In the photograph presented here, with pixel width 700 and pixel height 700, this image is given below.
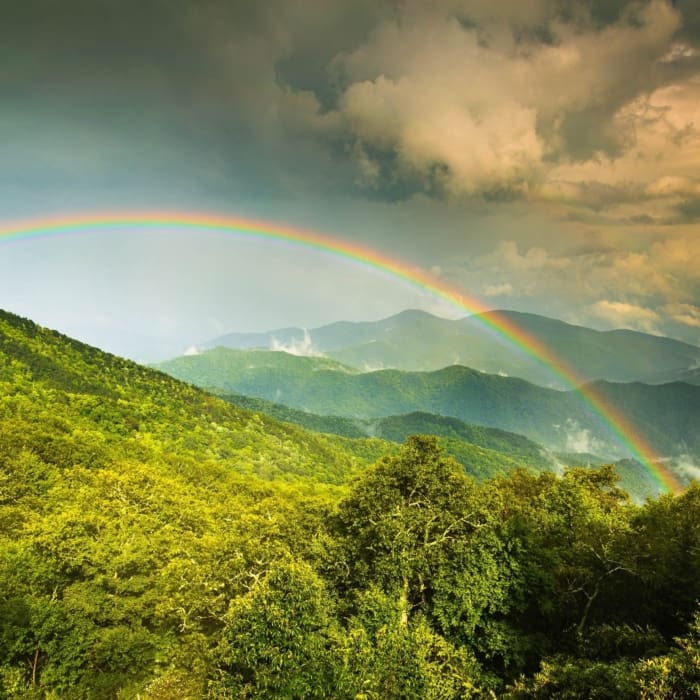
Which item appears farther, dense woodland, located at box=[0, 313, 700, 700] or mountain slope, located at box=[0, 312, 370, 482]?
mountain slope, located at box=[0, 312, 370, 482]

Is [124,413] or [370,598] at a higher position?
[124,413]

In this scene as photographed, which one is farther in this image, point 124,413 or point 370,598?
point 124,413

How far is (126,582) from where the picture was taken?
1280 inches

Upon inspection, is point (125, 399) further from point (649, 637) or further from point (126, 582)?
point (649, 637)

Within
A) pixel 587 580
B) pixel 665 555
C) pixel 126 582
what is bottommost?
pixel 126 582

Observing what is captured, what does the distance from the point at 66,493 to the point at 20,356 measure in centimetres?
11641

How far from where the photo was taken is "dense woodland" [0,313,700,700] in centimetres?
1781

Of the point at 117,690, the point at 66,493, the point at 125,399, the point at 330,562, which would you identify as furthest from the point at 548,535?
the point at 125,399

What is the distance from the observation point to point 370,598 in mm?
24609

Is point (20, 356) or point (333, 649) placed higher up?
point (20, 356)

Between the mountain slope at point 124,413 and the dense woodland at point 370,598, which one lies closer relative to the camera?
the dense woodland at point 370,598

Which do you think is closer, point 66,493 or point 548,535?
point 548,535

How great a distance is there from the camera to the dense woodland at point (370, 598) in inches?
701

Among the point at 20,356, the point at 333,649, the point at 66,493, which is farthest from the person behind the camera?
the point at 20,356
